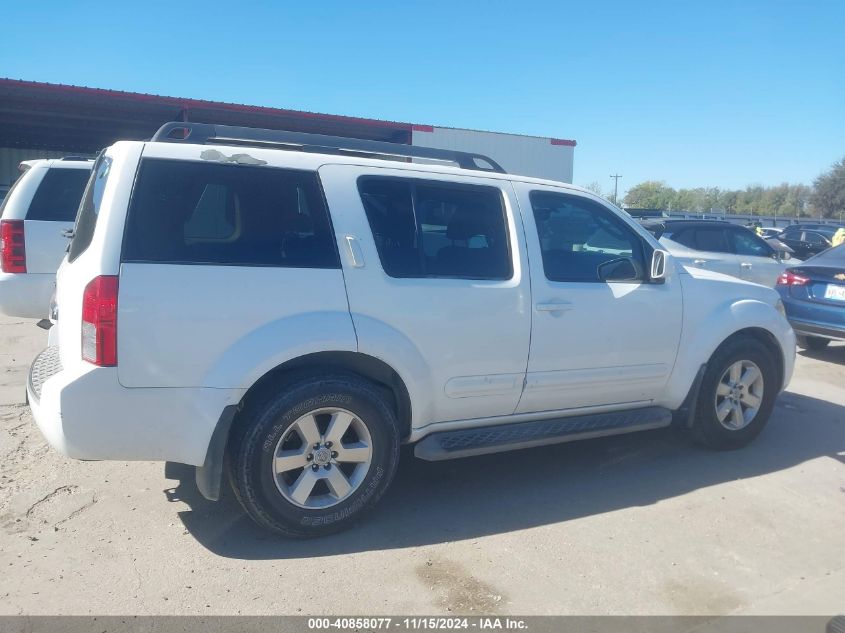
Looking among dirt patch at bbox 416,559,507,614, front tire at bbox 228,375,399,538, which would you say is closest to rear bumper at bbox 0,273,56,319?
front tire at bbox 228,375,399,538

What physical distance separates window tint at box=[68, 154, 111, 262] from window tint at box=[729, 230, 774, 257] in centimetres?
907

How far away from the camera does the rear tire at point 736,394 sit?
16.3 ft

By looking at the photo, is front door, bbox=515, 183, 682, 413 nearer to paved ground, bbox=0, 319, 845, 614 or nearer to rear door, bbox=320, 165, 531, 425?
rear door, bbox=320, 165, 531, 425

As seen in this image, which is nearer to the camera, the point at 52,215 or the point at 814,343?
the point at 52,215

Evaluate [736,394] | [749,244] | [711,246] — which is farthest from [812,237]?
Answer: [736,394]

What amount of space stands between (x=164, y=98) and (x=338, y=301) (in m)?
15.0

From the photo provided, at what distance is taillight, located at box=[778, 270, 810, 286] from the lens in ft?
27.1

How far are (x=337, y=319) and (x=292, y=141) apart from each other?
3.96 ft

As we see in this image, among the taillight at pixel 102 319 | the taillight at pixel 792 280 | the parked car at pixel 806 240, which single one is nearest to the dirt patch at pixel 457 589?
the taillight at pixel 102 319

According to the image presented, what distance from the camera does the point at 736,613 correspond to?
3.14 meters

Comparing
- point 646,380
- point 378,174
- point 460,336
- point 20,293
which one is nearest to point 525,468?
point 646,380

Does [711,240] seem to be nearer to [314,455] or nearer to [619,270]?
[619,270]

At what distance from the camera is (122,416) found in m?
3.23

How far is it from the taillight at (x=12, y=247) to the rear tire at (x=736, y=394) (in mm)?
6077
